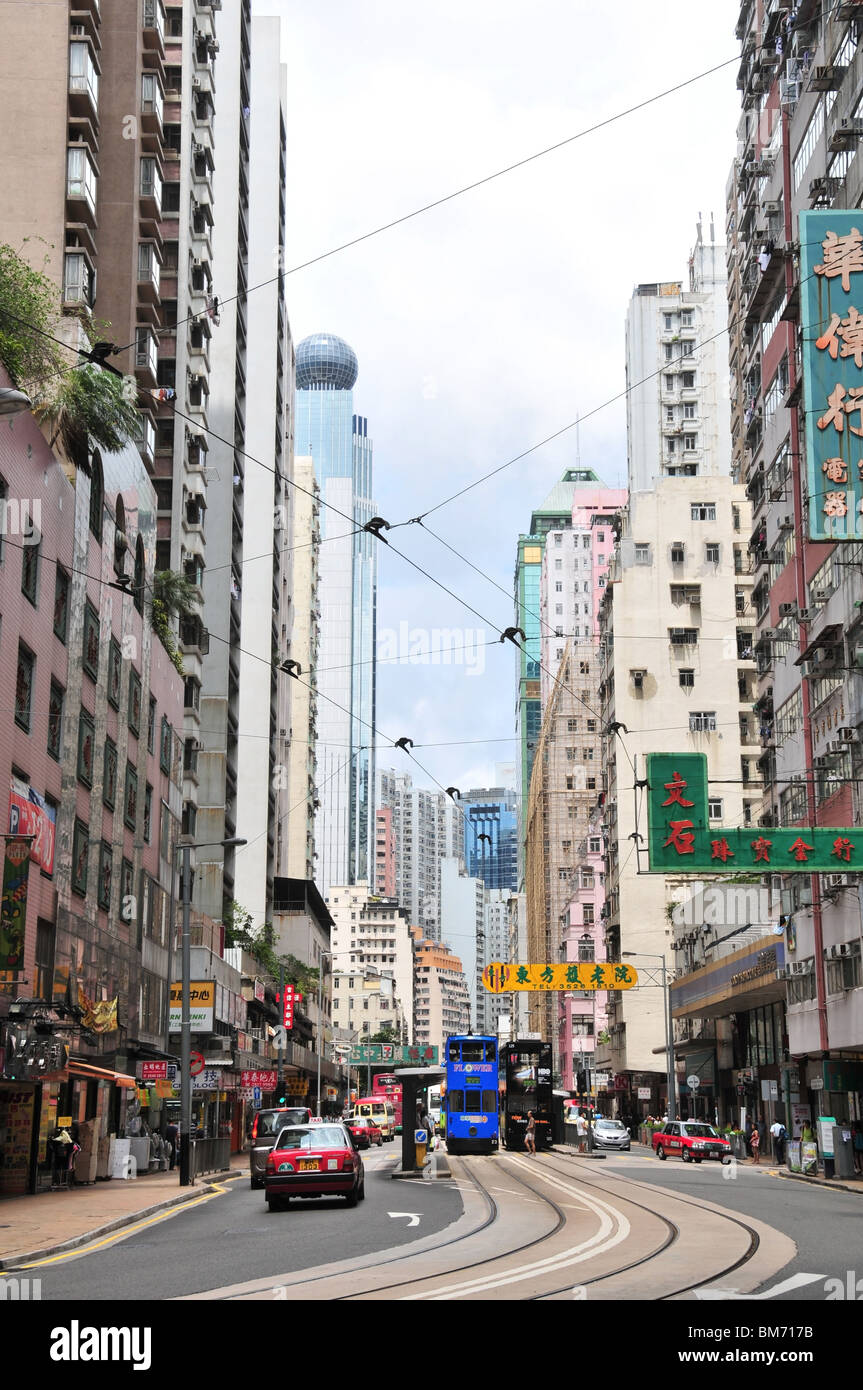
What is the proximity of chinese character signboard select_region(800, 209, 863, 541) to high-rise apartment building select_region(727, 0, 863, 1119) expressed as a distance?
5608 millimetres

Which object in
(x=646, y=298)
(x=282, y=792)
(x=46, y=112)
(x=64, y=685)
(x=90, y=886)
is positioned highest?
(x=646, y=298)

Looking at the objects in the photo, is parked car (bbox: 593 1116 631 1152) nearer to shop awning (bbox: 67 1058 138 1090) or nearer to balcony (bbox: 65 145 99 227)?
shop awning (bbox: 67 1058 138 1090)

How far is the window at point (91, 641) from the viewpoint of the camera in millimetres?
39934

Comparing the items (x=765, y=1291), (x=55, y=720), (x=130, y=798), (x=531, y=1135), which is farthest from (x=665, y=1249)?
(x=531, y=1135)

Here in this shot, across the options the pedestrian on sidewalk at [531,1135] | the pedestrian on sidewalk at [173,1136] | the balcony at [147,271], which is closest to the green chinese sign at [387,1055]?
the pedestrian on sidewalk at [531,1135]

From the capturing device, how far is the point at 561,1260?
607 inches

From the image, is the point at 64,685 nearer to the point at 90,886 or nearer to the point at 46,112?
the point at 90,886

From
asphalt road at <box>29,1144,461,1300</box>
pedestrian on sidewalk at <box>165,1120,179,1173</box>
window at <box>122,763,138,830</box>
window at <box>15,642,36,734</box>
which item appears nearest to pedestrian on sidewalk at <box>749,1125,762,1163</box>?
pedestrian on sidewalk at <box>165,1120,179,1173</box>

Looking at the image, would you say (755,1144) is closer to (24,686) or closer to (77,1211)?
(24,686)

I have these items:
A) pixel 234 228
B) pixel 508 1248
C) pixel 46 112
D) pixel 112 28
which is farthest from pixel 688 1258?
pixel 234 228

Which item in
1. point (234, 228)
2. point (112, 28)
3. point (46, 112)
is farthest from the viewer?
point (234, 228)

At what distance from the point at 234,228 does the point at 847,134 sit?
56.4 metres

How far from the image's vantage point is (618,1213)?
73.6 ft
